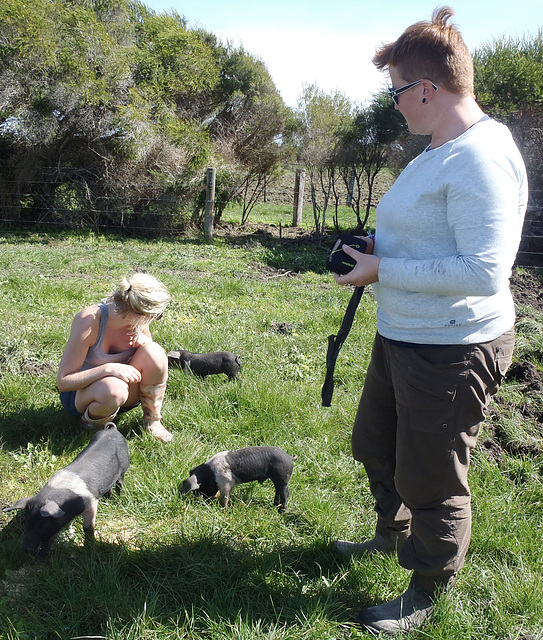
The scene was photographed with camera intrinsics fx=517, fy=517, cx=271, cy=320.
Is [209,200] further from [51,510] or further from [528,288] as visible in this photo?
[51,510]

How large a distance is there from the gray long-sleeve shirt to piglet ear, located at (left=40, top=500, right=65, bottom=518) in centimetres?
175

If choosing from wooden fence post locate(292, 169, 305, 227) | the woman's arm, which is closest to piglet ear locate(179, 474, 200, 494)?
the woman's arm

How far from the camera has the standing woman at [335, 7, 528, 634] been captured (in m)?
1.77

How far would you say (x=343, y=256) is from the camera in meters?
2.22

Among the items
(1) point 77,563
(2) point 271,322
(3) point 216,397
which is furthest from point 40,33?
(1) point 77,563

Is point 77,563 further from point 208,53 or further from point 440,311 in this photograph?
point 208,53

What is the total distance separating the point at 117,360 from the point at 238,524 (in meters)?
1.49

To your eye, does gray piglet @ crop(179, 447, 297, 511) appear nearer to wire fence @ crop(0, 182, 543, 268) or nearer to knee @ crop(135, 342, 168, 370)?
knee @ crop(135, 342, 168, 370)

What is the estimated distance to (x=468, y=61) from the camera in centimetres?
190

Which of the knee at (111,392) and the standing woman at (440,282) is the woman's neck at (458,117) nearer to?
the standing woman at (440,282)

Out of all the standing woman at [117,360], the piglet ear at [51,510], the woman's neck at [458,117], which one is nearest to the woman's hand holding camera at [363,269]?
the woman's neck at [458,117]

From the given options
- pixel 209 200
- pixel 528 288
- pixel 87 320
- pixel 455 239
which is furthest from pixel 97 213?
pixel 455 239

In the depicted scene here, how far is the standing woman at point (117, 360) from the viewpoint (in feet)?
11.1

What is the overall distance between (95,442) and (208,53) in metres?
18.0
